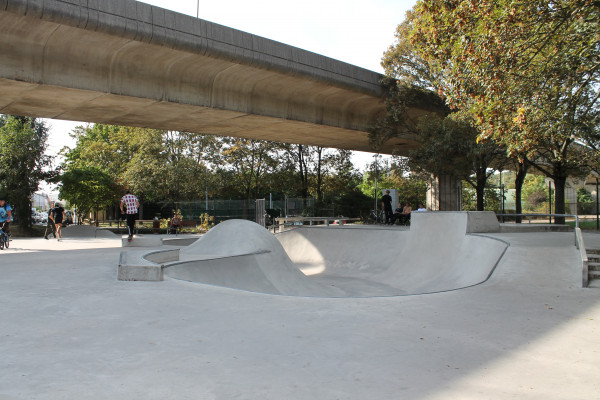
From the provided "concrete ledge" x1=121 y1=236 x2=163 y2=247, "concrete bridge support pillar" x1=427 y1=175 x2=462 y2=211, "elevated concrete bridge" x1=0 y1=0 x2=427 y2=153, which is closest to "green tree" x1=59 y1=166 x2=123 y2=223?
"elevated concrete bridge" x1=0 y1=0 x2=427 y2=153

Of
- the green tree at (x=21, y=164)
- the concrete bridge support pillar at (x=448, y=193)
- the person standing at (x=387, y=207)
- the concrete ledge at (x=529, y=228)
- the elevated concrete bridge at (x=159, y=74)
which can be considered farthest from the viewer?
the concrete bridge support pillar at (x=448, y=193)

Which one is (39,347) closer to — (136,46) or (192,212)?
(136,46)

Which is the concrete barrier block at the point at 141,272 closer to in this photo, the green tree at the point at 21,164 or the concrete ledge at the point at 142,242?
the concrete ledge at the point at 142,242

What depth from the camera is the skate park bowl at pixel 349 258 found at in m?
9.04

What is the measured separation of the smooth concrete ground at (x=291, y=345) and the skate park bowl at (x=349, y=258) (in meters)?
2.41

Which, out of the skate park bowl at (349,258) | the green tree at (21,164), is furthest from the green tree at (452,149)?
the green tree at (21,164)

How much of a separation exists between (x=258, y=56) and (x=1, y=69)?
7541mm

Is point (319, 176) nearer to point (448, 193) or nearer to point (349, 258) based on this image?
point (448, 193)

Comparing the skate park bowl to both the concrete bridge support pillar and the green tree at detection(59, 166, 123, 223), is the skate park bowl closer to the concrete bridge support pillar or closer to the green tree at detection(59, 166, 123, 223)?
the concrete bridge support pillar

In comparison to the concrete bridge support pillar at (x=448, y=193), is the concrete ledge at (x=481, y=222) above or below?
below

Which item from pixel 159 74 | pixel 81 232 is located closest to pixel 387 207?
pixel 159 74

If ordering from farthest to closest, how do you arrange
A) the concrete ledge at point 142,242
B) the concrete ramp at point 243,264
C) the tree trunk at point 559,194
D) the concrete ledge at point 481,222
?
1. the tree trunk at point 559,194
2. the concrete ledge at point 142,242
3. the concrete ledge at point 481,222
4. the concrete ramp at point 243,264

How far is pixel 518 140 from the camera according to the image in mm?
12453

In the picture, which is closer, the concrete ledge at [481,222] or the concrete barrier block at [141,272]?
the concrete barrier block at [141,272]
